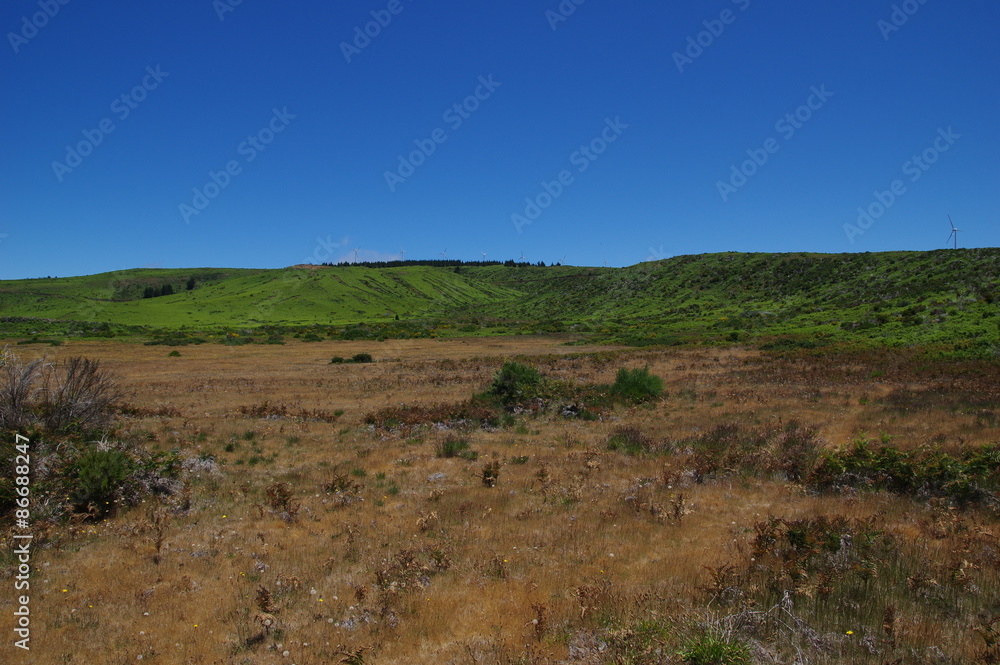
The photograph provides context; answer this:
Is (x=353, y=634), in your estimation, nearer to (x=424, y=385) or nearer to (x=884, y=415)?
(x=884, y=415)

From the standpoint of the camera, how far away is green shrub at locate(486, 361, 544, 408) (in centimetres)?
2172

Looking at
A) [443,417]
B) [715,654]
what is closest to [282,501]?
[715,654]

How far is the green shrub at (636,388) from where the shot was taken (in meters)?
22.3

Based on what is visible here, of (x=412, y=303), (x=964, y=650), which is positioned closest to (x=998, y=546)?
(x=964, y=650)

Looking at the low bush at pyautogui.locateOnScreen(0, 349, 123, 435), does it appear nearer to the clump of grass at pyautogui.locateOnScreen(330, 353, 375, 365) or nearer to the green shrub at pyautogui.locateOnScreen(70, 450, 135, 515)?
the green shrub at pyautogui.locateOnScreen(70, 450, 135, 515)

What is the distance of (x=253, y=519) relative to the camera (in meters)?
9.89

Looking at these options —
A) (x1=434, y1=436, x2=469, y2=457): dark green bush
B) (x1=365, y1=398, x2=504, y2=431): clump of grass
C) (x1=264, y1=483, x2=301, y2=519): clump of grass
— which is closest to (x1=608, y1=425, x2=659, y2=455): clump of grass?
(x1=434, y1=436, x2=469, y2=457): dark green bush

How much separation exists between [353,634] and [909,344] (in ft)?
A: 135

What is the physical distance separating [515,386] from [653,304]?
83.3 metres

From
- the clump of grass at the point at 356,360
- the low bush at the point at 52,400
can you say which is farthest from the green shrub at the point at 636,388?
the clump of grass at the point at 356,360

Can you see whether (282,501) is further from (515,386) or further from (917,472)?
(515,386)

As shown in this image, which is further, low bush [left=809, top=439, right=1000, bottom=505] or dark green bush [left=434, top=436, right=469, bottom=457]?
dark green bush [left=434, top=436, right=469, bottom=457]

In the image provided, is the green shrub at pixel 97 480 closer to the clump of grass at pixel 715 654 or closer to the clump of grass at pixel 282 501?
the clump of grass at pixel 282 501

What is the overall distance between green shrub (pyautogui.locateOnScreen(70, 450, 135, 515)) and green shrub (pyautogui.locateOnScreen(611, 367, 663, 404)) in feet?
57.5
